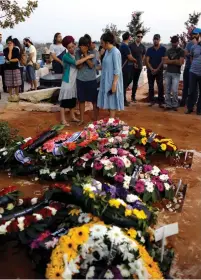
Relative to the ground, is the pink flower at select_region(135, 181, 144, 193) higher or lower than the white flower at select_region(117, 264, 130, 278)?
higher

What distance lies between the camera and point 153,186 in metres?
3.67

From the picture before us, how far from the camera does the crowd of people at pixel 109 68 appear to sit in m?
5.82

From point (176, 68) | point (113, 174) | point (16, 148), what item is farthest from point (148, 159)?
point (176, 68)

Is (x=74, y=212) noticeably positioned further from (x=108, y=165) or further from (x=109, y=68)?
(x=109, y=68)

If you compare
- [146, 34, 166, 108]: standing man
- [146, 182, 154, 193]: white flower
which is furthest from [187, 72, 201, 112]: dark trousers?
[146, 182, 154, 193]: white flower

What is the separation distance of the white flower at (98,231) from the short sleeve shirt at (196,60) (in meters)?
5.47

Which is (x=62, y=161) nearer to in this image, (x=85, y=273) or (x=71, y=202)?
(x=71, y=202)

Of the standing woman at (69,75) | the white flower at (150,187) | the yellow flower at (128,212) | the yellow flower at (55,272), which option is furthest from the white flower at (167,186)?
the standing woman at (69,75)

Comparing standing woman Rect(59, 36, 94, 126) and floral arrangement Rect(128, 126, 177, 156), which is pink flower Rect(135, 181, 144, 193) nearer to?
floral arrangement Rect(128, 126, 177, 156)

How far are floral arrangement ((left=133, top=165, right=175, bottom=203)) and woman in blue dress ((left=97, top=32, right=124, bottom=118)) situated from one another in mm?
2182

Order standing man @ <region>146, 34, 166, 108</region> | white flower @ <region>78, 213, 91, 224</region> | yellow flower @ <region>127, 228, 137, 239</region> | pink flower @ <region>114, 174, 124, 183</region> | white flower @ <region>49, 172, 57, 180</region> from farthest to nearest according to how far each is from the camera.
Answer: standing man @ <region>146, 34, 166, 108</region>
white flower @ <region>49, 172, 57, 180</region>
pink flower @ <region>114, 174, 124, 183</region>
white flower @ <region>78, 213, 91, 224</region>
yellow flower @ <region>127, 228, 137, 239</region>

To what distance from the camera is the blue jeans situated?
7609mm

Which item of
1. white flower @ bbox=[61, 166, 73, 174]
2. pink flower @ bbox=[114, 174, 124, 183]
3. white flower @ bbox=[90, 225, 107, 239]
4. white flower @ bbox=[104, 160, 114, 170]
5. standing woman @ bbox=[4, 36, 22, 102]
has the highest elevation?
standing woman @ bbox=[4, 36, 22, 102]

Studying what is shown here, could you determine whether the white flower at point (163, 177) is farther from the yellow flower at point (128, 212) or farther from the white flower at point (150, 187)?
the yellow flower at point (128, 212)
